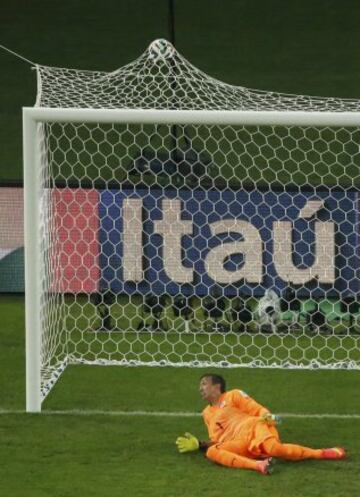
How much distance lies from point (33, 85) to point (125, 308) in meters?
9.65

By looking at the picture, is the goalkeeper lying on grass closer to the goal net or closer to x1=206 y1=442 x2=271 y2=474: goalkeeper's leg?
x1=206 y1=442 x2=271 y2=474: goalkeeper's leg

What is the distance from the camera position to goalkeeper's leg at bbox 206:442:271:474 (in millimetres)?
10383

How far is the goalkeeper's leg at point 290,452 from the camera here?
34.6 feet

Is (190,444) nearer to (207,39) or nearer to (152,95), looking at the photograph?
(152,95)

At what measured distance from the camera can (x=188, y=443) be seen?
35.4ft

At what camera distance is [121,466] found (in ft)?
34.8

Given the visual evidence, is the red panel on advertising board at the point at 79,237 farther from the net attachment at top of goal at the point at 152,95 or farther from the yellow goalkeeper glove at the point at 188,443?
the yellow goalkeeper glove at the point at 188,443

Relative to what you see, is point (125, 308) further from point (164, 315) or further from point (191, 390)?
point (191, 390)

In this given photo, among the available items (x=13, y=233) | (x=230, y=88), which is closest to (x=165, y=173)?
(x=230, y=88)

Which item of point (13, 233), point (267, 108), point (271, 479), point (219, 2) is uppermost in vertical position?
point (219, 2)

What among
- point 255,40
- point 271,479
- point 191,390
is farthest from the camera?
point 255,40

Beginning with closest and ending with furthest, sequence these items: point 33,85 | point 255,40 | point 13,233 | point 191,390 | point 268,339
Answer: point 191,390
point 268,339
point 13,233
point 33,85
point 255,40

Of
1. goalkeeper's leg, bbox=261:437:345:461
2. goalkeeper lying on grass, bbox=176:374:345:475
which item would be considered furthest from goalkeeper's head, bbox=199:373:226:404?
goalkeeper's leg, bbox=261:437:345:461

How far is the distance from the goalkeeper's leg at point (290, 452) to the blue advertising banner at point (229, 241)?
12.1 feet
